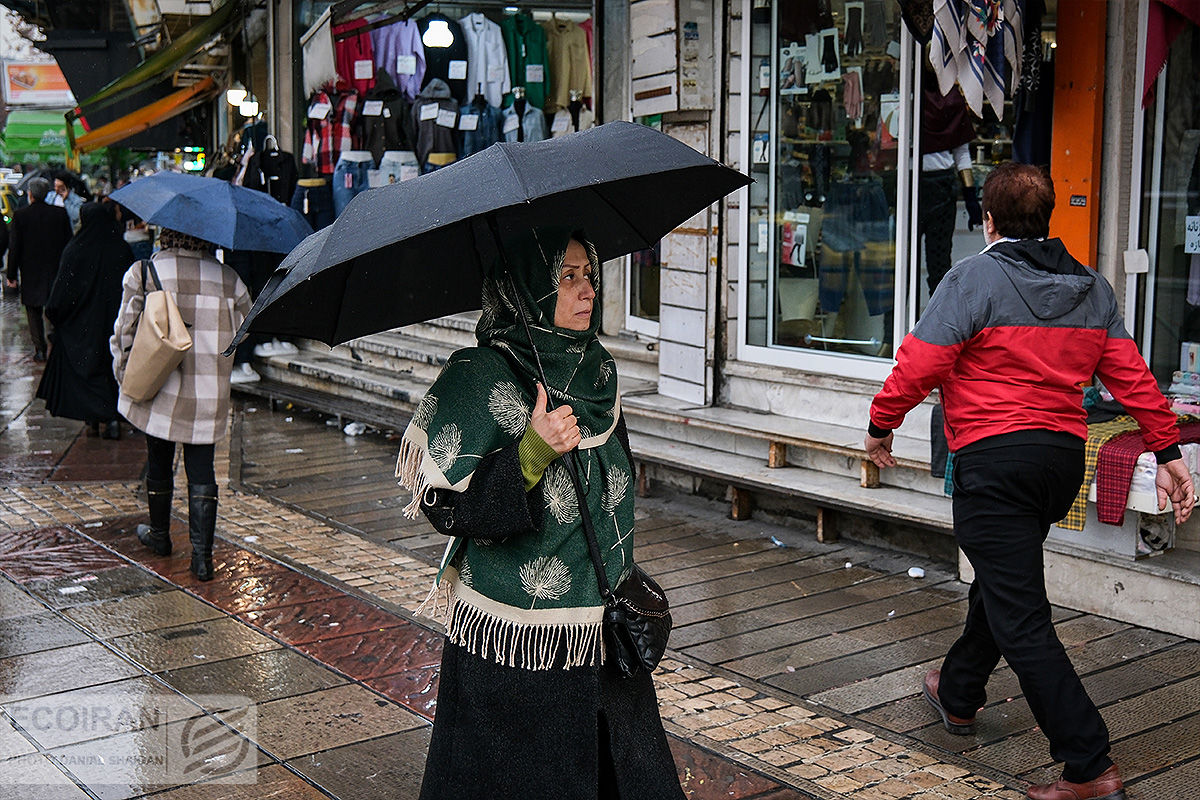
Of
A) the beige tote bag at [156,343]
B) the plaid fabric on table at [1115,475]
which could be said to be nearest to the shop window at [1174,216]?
the plaid fabric on table at [1115,475]

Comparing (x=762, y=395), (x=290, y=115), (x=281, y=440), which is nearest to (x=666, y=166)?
(x=762, y=395)

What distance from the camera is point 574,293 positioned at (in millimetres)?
3131

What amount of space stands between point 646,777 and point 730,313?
5255 millimetres

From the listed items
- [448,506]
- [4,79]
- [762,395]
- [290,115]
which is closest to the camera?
[448,506]

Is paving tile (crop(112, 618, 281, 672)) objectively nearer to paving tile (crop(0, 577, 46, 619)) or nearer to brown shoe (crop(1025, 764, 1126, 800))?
paving tile (crop(0, 577, 46, 619))

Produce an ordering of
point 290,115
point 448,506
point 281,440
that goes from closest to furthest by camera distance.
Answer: point 448,506
point 281,440
point 290,115

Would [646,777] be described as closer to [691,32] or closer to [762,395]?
[762,395]

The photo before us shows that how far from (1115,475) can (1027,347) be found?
1608 mm

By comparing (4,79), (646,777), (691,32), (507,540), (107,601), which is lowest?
(107,601)

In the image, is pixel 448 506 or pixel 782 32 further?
pixel 782 32

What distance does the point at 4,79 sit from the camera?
34.8m

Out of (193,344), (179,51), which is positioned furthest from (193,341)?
(179,51)

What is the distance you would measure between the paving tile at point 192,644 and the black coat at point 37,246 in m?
9.05

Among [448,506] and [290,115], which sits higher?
[290,115]
